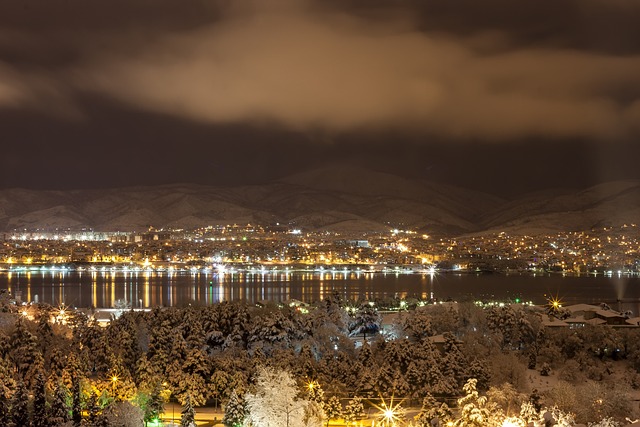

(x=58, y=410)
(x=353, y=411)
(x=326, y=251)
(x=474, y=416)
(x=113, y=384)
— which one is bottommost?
(x=353, y=411)

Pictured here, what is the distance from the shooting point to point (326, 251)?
61.4m

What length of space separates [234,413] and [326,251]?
162 feet

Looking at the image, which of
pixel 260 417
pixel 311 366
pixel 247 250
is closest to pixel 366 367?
pixel 311 366

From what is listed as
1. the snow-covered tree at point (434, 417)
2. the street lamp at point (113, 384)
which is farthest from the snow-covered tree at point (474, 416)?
the street lamp at point (113, 384)

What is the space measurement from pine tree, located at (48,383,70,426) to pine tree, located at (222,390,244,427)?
214cm

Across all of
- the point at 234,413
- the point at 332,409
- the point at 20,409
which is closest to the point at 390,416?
the point at 332,409

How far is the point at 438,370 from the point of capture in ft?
46.8

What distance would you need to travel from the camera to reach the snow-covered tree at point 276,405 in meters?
11.3

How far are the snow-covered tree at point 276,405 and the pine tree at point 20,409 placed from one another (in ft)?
9.72

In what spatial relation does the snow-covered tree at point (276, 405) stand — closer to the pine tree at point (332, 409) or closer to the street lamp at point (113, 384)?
the pine tree at point (332, 409)

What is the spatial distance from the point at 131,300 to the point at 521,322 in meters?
15.9

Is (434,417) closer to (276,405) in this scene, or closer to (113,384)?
(276,405)

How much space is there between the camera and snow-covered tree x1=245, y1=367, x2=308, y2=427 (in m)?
11.3

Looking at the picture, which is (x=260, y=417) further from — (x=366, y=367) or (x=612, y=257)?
(x=612, y=257)
